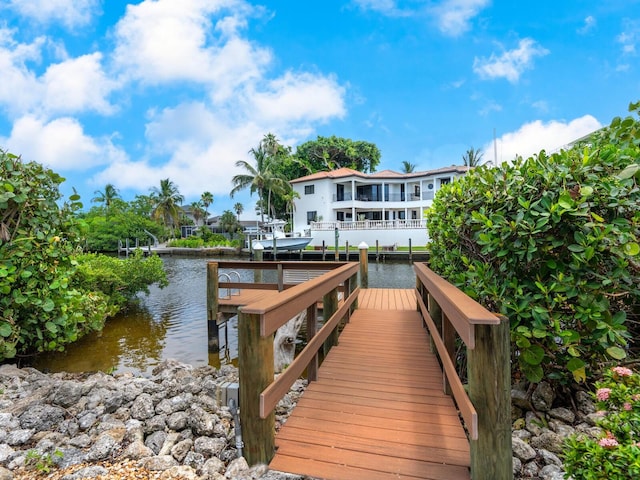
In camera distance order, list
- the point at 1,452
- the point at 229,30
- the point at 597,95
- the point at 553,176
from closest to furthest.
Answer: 1. the point at 1,452
2. the point at 553,176
3. the point at 229,30
4. the point at 597,95

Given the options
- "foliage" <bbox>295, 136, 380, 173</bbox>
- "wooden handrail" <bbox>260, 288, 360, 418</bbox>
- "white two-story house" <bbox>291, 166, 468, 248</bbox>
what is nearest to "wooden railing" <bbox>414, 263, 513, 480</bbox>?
"wooden handrail" <bbox>260, 288, 360, 418</bbox>

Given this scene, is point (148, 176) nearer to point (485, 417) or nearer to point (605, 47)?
point (605, 47)

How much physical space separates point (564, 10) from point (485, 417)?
12.9 metres

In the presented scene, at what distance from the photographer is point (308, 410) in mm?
2623

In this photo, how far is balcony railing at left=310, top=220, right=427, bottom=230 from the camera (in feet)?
91.4

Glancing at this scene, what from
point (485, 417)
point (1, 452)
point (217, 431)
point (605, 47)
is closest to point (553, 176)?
point (485, 417)

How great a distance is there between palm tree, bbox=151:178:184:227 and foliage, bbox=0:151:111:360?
46.3 m

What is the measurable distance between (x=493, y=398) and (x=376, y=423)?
1033mm

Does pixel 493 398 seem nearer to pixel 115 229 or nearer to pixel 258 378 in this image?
pixel 258 378

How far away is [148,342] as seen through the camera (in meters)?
7.64

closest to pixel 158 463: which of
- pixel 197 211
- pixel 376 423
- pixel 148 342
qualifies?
pixel 376 423

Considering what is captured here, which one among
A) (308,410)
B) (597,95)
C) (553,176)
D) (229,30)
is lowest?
(308,410)

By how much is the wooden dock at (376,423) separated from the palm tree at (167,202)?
48.9 meters

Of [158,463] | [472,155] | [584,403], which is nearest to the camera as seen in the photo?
[158,463]
